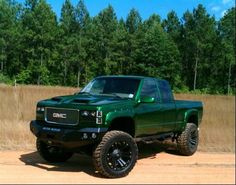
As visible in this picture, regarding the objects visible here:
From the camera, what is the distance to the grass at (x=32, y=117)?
7.10 metres

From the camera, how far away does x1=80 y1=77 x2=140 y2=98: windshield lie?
1048 cm

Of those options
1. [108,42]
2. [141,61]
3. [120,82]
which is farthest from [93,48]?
[120,82]

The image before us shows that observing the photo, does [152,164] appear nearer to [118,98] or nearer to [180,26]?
[118,98]

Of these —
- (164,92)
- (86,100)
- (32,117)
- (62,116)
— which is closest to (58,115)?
(62,116)

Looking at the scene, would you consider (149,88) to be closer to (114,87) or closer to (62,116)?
(114,87)

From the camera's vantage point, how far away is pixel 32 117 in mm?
17172

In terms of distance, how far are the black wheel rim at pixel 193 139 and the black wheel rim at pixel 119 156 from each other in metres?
2.84

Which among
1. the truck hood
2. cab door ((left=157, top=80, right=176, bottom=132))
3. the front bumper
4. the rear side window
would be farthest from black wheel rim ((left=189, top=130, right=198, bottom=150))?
Answer: the front bumper

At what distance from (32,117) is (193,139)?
6898 millimetres

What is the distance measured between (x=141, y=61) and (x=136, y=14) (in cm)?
1241

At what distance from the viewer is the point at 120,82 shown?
10.8 metres

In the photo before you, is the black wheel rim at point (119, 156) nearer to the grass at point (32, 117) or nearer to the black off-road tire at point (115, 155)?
the black off-road tire at point (115, 155)

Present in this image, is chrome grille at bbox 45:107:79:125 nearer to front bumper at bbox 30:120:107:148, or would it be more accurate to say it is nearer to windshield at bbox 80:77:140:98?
front bumper at bbox 30:120:107:148

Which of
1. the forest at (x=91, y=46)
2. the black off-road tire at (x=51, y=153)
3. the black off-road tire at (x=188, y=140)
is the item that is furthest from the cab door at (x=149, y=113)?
the forest at (x=91, y=46)
